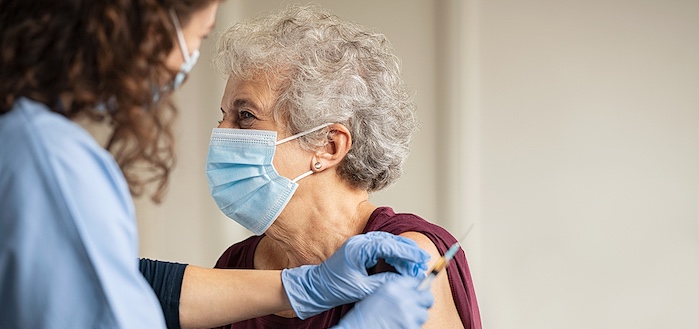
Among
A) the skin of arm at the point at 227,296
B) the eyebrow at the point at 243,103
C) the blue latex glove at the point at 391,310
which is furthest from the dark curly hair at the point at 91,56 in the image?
the eyebrow at the point at 243,103

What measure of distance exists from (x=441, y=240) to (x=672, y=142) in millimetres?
1265

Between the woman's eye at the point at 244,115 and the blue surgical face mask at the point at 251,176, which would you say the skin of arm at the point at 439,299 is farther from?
the woman's eye at the point at 244,115

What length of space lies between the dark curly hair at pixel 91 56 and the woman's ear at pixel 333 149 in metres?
0.72

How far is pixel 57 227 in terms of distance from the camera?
0.92 metres

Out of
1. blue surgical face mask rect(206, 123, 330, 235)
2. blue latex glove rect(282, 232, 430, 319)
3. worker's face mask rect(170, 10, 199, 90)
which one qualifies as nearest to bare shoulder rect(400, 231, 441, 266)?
blue latex glove rect(282, 232, 430, 319)

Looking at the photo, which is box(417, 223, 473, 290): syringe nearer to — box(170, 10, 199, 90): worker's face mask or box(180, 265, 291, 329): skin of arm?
box(180, 265, 291, 329): skin of arm

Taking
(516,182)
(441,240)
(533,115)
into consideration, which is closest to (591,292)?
(516,182)

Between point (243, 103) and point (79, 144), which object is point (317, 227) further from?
point (79, 144)

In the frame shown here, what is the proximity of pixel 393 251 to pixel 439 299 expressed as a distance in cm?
23

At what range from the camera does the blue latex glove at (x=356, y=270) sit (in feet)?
4.71

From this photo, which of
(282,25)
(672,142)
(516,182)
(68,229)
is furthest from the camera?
(516,182)

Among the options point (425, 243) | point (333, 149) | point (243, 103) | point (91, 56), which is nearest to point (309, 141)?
point (333, 149)

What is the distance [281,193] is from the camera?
5.57 feet

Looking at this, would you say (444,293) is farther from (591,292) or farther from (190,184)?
(190,184)
